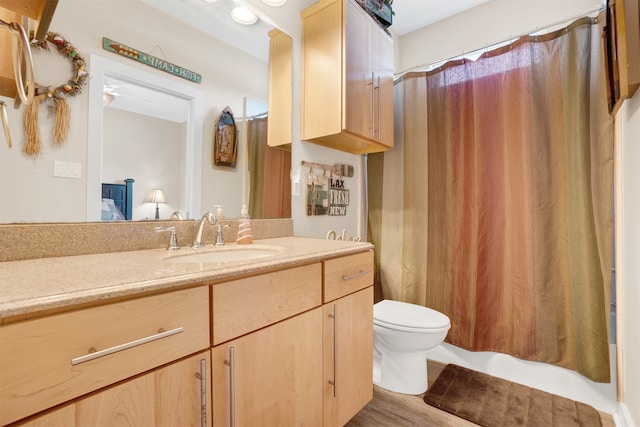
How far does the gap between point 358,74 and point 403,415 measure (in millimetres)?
1834

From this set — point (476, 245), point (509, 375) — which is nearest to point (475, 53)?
point (476, 245)

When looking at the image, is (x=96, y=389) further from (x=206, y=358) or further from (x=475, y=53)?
(x=475, y=53)

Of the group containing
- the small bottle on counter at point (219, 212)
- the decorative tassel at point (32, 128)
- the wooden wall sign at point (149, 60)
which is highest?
the wooden wall sign at point (149, 60)

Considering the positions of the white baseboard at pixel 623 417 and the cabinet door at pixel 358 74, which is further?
the cabinet door at pixel 358 74

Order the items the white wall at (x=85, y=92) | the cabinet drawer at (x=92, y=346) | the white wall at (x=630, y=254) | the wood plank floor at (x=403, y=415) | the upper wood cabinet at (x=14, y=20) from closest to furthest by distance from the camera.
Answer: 1. the cabinet drawer at (x=92, y=346)
2. the upper wood cabinet at (x=14, y=20)
3. the white wall at (x=85, y=92)
4. the white wall at (x=630, y=254)
5. the wood plank floor at (x=403, y=415)

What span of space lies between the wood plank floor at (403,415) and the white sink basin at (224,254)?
957mm

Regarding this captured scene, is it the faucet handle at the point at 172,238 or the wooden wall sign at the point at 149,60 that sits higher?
the wooden wall sign at the point at 149,60

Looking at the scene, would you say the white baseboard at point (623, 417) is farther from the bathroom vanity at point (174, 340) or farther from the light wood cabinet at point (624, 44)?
the light wood cabinet at point (624, 44)

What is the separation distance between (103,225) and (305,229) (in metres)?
1.01

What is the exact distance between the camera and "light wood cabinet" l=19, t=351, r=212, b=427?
57 cm

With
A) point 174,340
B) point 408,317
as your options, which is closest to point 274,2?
point 174,340

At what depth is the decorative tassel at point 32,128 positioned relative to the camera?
0.91 m

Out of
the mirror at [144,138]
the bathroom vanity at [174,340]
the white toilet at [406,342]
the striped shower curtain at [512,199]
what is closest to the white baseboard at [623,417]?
the striped shower curtain at [512,199]

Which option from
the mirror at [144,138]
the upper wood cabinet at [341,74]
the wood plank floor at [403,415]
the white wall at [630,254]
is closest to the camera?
the mirror at [144,138]
